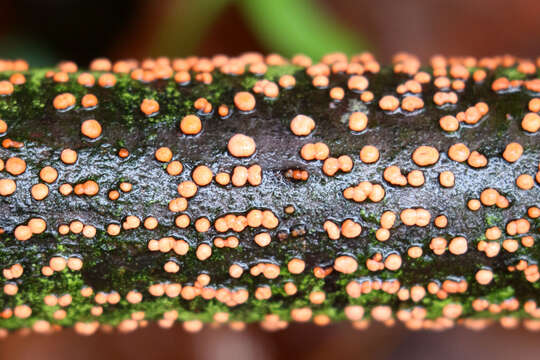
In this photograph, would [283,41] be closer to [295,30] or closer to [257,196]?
[295,30]

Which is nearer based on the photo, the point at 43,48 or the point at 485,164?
the point at 485,164

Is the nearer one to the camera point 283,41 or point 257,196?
point 257,196

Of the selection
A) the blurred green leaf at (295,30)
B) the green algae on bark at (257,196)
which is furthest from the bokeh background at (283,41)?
the green algae on bark at (257,196)

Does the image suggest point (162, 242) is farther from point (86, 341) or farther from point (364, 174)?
point (86, 341)

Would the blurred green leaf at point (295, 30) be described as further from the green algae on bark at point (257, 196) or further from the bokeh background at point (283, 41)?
the green algae on bark at point (257, 196)

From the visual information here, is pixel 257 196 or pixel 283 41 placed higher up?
pixel 283 41

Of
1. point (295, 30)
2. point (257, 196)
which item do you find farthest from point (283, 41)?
point (257, 196)

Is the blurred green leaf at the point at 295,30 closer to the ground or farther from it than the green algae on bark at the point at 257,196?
farther from it

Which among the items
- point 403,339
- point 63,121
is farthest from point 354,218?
point 403,339
